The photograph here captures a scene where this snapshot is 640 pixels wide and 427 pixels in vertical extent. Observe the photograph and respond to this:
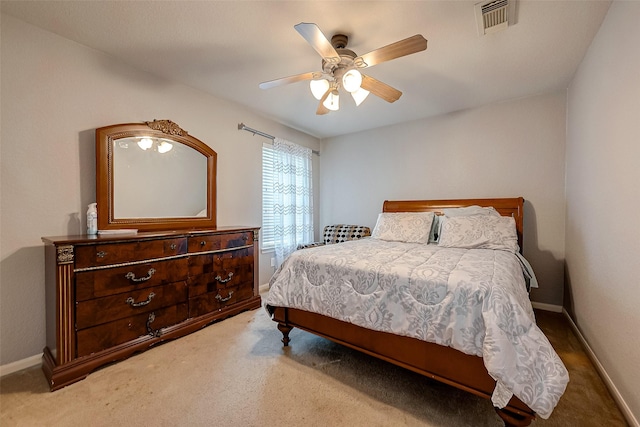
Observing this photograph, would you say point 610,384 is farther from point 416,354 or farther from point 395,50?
point 395,50

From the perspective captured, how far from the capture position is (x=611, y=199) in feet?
5.62

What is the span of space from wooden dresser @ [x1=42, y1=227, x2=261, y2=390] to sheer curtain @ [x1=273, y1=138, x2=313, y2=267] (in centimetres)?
111

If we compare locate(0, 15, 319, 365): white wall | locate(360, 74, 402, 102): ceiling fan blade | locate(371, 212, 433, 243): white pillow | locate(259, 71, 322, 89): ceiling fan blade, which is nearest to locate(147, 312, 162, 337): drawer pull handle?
locate(0, 15, 319, 365): white wall

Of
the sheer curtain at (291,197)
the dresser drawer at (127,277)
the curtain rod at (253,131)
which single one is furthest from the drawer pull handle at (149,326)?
the curtain rod at (253,131)

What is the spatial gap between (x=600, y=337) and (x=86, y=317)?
3.65m

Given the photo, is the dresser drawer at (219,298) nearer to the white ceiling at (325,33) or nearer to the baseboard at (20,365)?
the baseboard at (20,365)

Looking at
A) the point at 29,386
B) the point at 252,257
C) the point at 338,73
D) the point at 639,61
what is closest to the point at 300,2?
the point at 338,73

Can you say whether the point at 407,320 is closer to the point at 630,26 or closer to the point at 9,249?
the point at 630,26

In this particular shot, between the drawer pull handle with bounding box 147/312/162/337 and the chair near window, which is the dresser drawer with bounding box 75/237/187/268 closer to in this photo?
the drawer pull handle with bounding box 147/312/162/337

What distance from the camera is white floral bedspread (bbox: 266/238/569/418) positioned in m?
1.21

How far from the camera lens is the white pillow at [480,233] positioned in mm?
2641

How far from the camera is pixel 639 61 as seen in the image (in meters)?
1.40

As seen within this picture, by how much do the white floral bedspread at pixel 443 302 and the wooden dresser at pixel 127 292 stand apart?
797 millimetres

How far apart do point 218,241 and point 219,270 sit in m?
0.30
